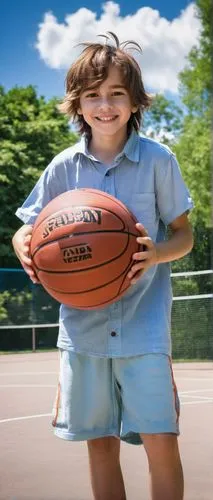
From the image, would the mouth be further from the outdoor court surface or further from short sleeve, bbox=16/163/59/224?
the outdoor court surface

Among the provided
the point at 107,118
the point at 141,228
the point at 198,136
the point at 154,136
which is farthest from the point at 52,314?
the point at 141,228

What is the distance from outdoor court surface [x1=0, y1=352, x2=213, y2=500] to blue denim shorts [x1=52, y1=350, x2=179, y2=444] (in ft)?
1.89

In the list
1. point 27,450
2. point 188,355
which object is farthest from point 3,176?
point 27,450

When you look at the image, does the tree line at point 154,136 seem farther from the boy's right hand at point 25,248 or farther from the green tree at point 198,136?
the boy's right hand at point 25,248

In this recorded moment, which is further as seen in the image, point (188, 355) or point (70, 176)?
point (188, 355)

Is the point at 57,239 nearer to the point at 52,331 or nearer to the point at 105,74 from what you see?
the point at 105,74

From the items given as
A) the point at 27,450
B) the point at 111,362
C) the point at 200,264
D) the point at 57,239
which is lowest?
the point at 27,450

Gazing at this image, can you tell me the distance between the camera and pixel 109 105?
7.30 feet

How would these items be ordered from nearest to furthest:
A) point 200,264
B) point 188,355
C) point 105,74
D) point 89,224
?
point 89,224, point 105,74, point 188,355, point 200,264

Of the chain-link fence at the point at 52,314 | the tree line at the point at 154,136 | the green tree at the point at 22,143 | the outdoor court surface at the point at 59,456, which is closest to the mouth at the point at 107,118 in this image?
the outdoor court surface at the point at 59,456

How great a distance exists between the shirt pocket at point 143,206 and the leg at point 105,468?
0.49 metres

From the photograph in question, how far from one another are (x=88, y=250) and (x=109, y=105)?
0.35 meters

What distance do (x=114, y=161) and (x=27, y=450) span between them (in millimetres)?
1829

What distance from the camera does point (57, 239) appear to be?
210 centimetres
